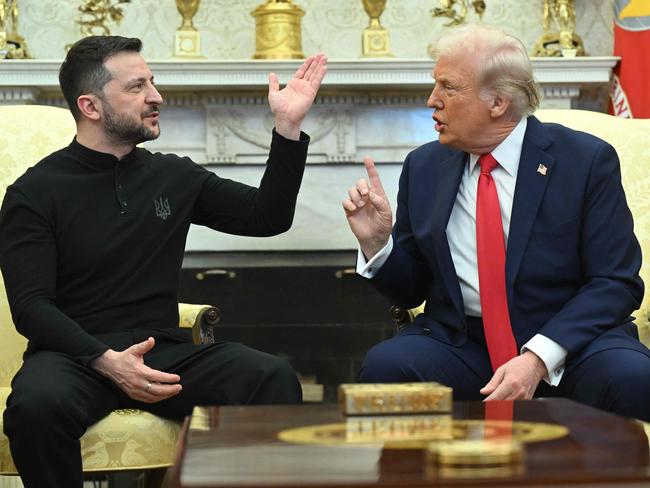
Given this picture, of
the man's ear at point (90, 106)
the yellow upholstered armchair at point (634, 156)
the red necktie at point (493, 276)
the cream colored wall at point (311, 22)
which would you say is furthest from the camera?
the cream colored wall at point (311, 22)

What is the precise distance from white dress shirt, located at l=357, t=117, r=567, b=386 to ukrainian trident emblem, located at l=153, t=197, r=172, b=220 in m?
0.53

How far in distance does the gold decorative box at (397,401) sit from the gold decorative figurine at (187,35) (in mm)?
3712

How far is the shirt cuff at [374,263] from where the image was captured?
9.61ft

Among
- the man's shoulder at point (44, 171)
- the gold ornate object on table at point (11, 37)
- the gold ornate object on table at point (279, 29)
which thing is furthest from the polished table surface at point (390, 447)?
the gold ornate object on table at point (11, 37)

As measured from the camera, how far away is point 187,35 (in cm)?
554

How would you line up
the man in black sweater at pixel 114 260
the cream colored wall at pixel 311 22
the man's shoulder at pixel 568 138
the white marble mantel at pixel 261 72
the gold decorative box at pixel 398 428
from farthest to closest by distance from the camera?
the cream colored wall at pixel 311 22, the white marble mantel at pixel 261 72, the man's shoulder at pixel 568 138, the man in black sweater at pixel 114 260, the gold decorative box at pixel 398 428

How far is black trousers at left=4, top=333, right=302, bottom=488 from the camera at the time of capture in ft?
8.57

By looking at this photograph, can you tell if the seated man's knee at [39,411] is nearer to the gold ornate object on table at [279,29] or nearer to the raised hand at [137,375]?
the raised hand at [137,375]

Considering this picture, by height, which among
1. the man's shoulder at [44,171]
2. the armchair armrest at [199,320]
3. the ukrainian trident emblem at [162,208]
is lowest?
the armchair armrest at [199,320]

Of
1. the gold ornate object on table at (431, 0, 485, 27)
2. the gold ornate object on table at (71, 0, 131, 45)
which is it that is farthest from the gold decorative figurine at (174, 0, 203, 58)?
the gold ornate object on table at (431, 0, 485, 27)

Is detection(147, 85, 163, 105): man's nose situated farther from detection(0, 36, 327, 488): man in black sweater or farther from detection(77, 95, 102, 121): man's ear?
detection(77, 95, 102, 121): man's ear

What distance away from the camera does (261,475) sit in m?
1.58

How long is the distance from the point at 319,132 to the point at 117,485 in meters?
2.24

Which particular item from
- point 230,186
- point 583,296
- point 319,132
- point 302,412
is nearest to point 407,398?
point 302,412
